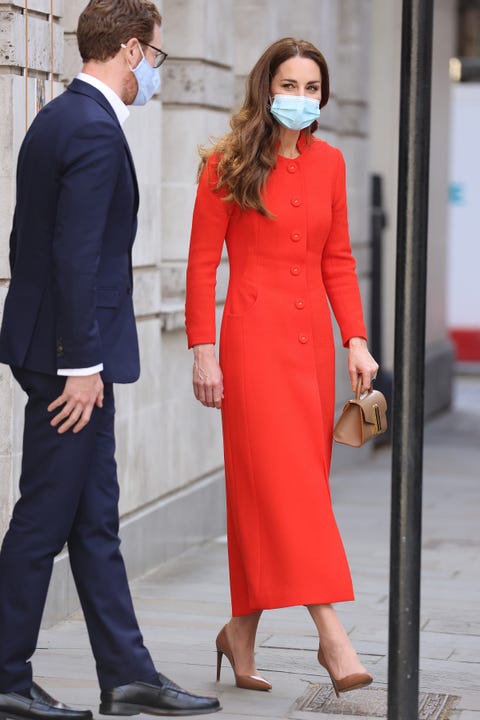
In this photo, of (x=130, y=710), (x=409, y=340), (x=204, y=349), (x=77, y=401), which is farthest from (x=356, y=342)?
(x=130, y=710)

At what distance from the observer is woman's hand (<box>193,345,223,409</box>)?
4.82 meters

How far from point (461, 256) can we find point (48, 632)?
13983mm

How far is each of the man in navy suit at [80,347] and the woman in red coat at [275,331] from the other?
0.47 meters

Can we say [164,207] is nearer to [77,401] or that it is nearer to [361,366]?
[361,366]

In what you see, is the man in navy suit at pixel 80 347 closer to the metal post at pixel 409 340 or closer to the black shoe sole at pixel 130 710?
the black shoe sole at pixel 130 710

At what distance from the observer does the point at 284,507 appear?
191 inches

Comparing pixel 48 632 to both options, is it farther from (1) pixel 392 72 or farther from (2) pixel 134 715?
(1) pixel 392 72

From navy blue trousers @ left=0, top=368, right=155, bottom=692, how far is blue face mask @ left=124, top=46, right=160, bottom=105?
79cm

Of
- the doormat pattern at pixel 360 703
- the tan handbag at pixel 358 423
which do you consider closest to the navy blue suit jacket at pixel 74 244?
the tan handbag at pixel 358 423

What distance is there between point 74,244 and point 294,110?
3.11 ft

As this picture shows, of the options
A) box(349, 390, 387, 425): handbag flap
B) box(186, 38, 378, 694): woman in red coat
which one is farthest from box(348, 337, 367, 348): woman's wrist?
box(349, 390, 387, 425): handbag flap

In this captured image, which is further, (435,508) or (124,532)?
(435,508)

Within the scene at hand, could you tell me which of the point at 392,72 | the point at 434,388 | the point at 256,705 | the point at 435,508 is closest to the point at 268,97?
the point at 256,705

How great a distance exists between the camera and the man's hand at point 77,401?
4.21 meters
